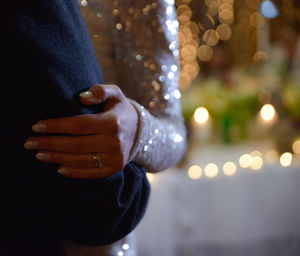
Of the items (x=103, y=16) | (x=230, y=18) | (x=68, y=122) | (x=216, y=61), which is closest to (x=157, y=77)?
(x=103, y=16)

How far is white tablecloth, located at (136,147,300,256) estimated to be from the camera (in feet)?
5.45

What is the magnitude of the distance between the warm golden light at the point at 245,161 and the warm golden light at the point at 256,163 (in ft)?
0.05

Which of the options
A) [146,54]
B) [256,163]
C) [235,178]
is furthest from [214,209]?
[146,54]

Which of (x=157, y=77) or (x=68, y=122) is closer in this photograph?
(x=68, y=122)

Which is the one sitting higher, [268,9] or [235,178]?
[268,9]

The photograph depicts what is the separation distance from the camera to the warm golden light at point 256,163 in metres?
1.69

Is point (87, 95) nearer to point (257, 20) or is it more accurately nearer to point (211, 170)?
point (211, 170)

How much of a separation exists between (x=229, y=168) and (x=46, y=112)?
1.39 m

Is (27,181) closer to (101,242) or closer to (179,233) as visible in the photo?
(101,242)

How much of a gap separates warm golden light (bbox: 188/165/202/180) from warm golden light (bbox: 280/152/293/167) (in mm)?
359

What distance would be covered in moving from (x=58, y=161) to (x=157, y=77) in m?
0.32

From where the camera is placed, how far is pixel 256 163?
1705mm

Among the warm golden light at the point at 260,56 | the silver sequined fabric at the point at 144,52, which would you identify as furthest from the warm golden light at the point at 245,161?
the warm golden light at the point at 260,56

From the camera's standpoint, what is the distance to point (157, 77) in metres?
0.69
